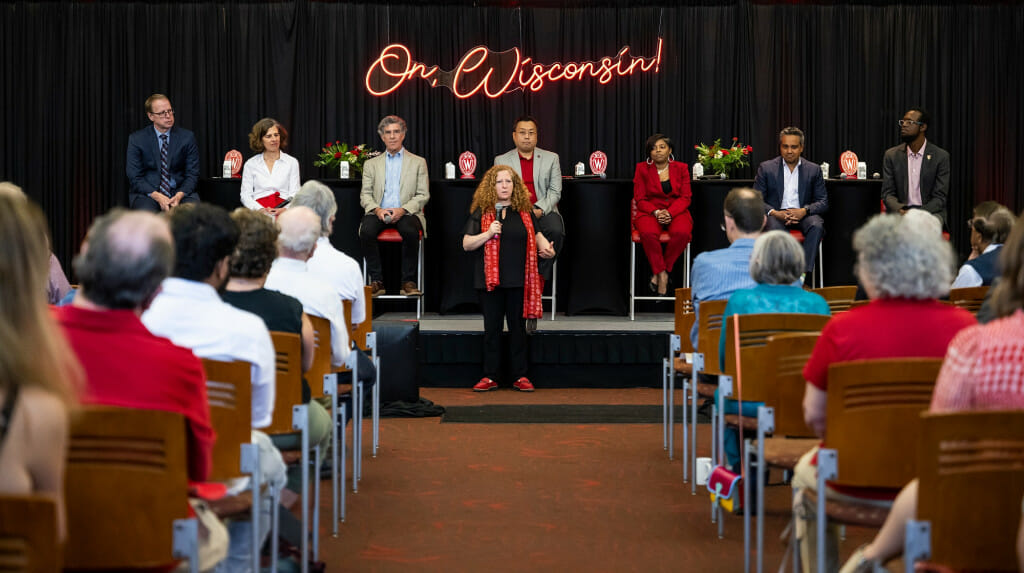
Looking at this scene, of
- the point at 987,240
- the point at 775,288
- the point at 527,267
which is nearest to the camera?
the point at 775,288

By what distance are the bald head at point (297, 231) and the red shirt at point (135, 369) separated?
2110 mm

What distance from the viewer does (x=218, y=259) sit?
302 cm

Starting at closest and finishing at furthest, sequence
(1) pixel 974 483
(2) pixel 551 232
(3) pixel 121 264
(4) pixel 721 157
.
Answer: (1) pixel 974 483
(3) pixel 121 264
(2) pixel 551 232
(4) pixel 721 157

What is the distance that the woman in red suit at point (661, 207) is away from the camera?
905cm

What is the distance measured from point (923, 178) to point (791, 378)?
21.8 feet

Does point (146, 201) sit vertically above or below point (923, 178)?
below

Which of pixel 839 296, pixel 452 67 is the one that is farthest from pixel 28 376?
pixel 452 67

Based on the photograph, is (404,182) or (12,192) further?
(404,182)

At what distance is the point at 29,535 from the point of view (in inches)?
68.5

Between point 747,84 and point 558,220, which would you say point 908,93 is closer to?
point 747,84

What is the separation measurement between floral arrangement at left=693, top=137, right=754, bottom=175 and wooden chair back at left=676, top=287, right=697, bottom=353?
4.13 m

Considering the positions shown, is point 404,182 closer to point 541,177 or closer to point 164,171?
point 541,177

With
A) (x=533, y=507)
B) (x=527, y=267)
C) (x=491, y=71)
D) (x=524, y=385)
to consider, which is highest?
(x=491, y=71)

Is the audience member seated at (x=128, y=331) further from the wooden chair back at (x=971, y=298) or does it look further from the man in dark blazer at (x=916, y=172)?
the man in dark blazer at (x=916, y=172)
